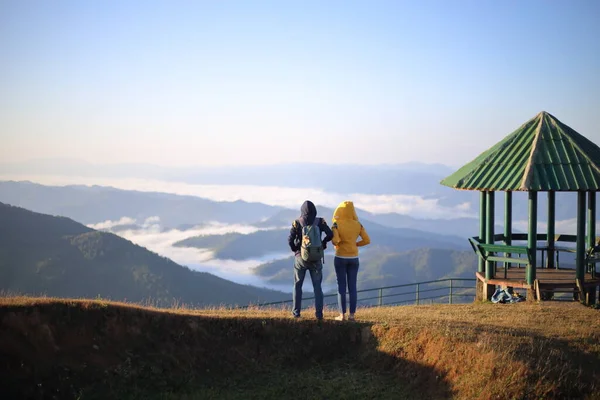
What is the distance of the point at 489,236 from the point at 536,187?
2705 mm

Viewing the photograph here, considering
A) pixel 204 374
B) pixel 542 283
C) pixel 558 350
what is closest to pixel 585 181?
pixel 542 283

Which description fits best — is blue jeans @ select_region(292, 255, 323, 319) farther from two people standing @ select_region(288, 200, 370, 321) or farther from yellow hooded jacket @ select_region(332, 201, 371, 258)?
yellow hooded jacket @ select_region(332, 201, 371, 258)

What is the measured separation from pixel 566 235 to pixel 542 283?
11.9ft

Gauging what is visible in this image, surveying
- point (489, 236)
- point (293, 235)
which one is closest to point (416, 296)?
point (489, 236)

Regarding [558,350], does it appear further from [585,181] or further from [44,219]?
[44,219]

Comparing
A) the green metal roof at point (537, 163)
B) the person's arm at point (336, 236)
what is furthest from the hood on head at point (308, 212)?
the green metal roof at point (537, 163)

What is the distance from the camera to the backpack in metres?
12.9

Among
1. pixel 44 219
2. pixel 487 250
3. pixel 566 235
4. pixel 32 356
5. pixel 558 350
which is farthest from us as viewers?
pixel 44 219

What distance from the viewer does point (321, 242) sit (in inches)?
515

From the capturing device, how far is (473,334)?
504 inches

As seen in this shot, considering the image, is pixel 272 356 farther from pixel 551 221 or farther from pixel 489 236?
pixel 551 221

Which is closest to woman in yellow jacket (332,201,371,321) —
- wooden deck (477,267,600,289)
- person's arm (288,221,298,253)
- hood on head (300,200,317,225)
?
hood on head (300,200,317,225)

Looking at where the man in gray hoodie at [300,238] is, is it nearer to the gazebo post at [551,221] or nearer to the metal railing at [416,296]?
the metal railing at [416,296]

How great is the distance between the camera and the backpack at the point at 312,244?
12.9m
